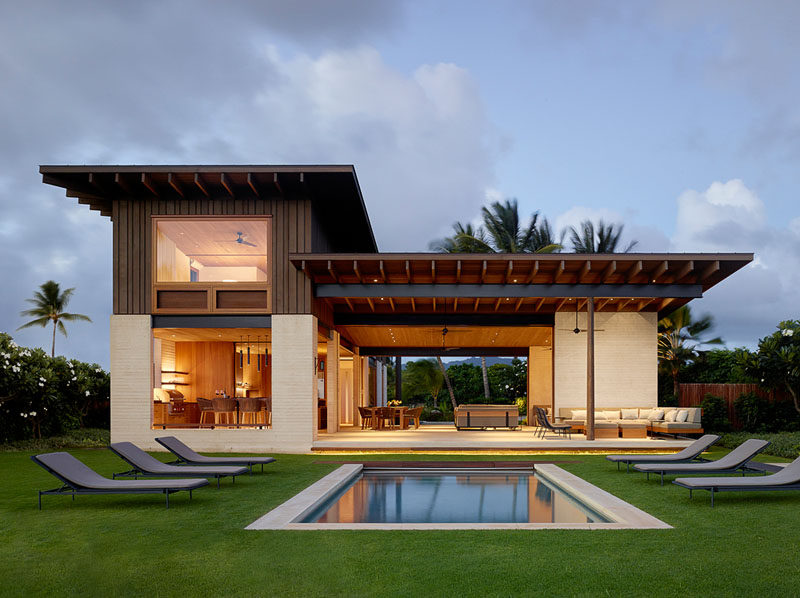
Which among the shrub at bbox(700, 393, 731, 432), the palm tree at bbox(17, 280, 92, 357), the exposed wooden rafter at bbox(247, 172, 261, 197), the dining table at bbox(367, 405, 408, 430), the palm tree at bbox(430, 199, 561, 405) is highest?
the palm tree at bbox(430, 199, 561, 405)

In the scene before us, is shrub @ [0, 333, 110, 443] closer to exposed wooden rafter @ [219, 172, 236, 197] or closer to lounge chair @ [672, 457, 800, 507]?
exposed wooden rafter @ [219, 172, 236, 197]

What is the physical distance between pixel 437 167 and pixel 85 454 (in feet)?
122

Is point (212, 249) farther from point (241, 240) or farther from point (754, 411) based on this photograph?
point (754, 411)

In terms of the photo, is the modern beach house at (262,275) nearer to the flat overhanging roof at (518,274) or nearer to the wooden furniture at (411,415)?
the flat overhanging roof at (518,274)

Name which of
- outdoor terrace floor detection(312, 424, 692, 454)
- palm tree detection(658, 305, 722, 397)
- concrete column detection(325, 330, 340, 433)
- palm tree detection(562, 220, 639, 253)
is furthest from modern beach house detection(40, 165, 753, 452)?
palm tree detection(562, 220, 639, 253)

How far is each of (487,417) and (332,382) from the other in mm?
5098

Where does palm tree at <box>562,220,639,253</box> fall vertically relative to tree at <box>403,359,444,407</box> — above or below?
above

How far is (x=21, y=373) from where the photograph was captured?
615 inches

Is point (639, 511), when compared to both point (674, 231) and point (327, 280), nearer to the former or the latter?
point (327, 280)

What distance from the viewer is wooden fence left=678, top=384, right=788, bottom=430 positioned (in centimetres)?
1766

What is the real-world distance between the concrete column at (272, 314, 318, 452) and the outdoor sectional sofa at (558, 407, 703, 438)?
661cm

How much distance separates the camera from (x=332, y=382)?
704 inches

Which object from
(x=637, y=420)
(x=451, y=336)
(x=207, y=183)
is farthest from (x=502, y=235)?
(x=207, y=183)

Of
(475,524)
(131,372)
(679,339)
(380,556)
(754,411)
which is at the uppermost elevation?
(679,339)
